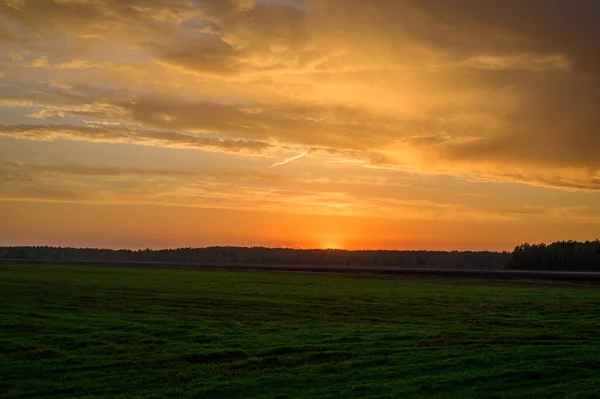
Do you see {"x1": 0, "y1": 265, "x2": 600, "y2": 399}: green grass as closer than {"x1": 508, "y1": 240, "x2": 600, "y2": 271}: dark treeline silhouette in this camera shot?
Yes

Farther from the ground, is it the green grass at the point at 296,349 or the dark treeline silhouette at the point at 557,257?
the dark treeline silhouette at the point at 557,257

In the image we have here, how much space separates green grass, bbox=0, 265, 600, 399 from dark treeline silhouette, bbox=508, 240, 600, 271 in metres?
74.5

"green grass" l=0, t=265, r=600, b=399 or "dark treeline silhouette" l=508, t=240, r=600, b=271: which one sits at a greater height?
"dark treeline silhouette" l=508, t=240, r=600, b=271

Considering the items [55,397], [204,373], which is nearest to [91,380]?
[55,397]

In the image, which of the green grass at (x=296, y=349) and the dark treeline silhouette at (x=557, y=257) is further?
the dark treeline silhouette at (x=557, y=257)

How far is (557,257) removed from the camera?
11325 centimetres

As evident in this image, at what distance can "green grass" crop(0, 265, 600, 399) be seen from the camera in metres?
18.5

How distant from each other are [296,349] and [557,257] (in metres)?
103

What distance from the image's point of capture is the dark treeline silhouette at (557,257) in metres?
109

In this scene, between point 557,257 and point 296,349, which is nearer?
point 296,349

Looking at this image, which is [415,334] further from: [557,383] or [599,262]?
[599,262]

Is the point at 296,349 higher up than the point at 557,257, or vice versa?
the point at 557,257

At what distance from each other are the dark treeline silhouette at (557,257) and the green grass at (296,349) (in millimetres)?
74499

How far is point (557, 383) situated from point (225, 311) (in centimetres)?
2145
